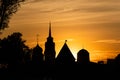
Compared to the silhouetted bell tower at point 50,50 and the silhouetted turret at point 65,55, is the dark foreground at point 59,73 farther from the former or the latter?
the silhouetted turret at point 65,55

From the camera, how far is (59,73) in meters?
75.2

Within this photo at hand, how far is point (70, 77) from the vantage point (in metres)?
74.5

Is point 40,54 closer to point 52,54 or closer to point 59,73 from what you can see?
point 52,54

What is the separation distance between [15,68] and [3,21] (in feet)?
105

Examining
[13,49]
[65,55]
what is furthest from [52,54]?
[13,49]

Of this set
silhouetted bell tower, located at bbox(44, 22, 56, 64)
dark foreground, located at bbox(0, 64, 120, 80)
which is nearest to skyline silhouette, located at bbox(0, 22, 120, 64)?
silhouetted bell tower, located at bbox(44, 22, 56, 64)

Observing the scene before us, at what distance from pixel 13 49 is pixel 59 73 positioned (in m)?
30.5

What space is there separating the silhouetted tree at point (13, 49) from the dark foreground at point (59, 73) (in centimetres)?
1838

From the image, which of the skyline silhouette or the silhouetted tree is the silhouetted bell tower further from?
the silhouetted tree

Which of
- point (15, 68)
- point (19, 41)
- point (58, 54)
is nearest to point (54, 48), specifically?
point (58, 54)

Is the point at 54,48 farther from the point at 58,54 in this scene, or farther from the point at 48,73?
the point at 48,73

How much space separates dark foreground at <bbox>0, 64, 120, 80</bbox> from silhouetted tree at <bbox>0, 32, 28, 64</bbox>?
1838 centimetres

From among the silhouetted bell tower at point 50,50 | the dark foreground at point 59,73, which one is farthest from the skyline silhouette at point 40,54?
the dark foreground at point 59,73

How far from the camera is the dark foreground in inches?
2960
